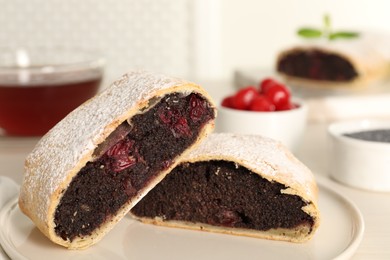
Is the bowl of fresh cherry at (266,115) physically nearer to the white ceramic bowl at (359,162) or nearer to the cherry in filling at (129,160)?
the white ceramic bowl at (359,162)

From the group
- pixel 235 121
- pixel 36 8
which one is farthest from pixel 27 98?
pixel 36 8

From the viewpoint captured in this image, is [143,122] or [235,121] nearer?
[143,122]

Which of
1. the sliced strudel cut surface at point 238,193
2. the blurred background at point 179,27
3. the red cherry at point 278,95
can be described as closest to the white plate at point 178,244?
the sliced strudel cut surface at point 238,193

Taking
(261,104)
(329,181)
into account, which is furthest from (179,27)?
(329,181)

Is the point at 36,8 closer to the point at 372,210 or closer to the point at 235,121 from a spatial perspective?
the point at 235,121

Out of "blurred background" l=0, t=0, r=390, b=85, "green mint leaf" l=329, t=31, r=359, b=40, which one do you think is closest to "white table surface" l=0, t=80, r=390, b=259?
"green mint leaf" l=329, t=31, r=359, b=40
